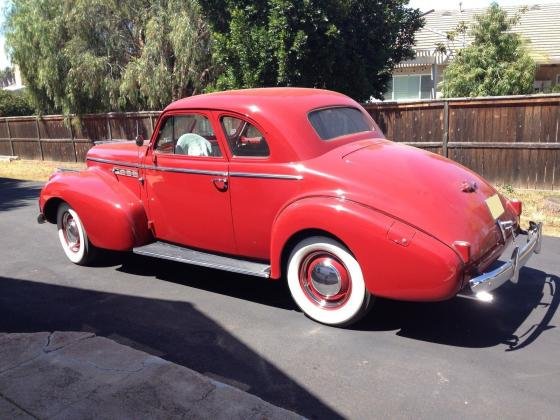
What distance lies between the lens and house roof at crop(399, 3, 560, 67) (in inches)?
730

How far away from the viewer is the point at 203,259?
4.94 meters

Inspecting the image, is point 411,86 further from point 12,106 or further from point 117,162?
point 12,106

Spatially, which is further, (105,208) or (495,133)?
(495,133)

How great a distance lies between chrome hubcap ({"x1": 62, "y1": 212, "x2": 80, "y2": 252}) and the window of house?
17229 millimetres

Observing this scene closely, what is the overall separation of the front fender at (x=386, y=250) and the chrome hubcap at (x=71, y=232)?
3201 mm

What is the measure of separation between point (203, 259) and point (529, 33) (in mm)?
19616

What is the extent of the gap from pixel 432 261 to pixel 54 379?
2624mm

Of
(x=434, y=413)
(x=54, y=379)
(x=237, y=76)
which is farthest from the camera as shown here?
(x=237, y=76)

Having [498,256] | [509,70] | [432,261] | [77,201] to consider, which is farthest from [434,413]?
[509,70]

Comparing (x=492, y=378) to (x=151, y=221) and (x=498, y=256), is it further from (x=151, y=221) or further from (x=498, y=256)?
(x=151, y=221)

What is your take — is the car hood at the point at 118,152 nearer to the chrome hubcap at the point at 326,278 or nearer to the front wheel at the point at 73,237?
the front wheel at the point at 73,237

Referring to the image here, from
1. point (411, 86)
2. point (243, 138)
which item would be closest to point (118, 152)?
point (243, 138)

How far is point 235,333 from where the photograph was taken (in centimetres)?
426

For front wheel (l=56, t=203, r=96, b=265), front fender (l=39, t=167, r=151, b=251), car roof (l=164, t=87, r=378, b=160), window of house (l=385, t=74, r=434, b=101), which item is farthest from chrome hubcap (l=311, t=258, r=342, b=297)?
window of house (l=385, t=74, r=434, b=101)
